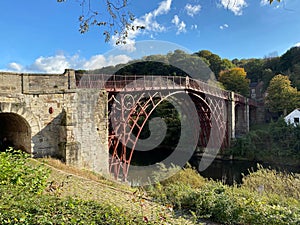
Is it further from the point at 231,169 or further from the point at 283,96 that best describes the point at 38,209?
the point at 283,96

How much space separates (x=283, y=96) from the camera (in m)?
26.8

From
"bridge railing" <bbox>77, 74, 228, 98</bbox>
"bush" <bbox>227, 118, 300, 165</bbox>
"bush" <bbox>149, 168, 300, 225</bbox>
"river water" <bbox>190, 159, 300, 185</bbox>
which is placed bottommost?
"river water" <bbox>190, 159, 300, 185</bbox>

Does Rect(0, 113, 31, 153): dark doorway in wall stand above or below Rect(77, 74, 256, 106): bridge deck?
below

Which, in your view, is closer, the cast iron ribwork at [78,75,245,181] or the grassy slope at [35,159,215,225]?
the grassy slope at [35,159,215,225]

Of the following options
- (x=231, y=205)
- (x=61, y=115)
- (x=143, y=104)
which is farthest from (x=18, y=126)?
(x=143, y=104)

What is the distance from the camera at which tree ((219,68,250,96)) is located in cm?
3488

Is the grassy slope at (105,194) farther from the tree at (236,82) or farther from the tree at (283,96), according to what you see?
the tree at (236,82)

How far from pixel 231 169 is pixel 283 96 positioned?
11749 millimetres

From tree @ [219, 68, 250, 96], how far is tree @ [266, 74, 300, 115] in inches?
250

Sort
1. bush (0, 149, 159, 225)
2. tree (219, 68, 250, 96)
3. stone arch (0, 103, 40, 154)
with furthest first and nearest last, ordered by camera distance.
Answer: tree (219, 68, 250, 96), stone arch (0, 103, 40, 154), bush (0, 149, 159, 225)

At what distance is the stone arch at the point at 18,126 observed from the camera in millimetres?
7910

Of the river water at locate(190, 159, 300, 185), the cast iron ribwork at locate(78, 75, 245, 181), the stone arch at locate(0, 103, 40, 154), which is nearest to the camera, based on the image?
the stone arch at locate(0, 103, 40, 154)

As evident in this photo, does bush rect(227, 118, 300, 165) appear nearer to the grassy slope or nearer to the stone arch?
the grassy slope

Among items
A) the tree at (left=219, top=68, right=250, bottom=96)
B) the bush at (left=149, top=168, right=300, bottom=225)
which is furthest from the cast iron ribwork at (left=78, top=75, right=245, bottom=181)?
the tree at (left=219, top=68, right=250, bottom=96)
